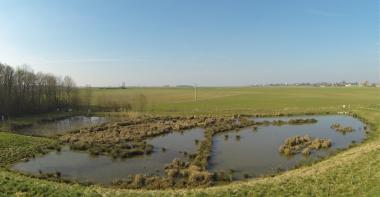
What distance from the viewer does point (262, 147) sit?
101ft

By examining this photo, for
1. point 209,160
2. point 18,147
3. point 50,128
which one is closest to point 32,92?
point 50,128

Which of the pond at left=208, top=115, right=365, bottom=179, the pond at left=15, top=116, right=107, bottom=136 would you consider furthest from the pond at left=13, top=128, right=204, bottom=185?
the pond at left=15, top=116, right=107, bottom=136

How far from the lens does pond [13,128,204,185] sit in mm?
22047

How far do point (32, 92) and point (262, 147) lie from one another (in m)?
53.4

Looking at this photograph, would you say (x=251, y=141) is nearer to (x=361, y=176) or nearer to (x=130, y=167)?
(x=130, y=167)

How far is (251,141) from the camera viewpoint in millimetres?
34312

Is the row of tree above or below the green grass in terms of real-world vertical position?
above

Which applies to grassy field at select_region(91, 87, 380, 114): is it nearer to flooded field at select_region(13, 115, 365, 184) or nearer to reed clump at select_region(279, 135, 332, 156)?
flooded field at select_region(13, 115, 365, 184)

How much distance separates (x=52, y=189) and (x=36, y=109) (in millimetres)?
56552

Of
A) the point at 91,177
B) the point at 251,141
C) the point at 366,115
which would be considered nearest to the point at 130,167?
the point at 91,177

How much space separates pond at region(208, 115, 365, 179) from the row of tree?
139 feet

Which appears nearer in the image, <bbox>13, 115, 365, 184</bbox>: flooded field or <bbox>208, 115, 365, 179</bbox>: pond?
<bbox>13, 115, 365, 184</bbox>: flooded field

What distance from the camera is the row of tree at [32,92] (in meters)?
59.3

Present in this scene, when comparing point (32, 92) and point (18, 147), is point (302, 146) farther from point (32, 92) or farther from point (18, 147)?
point (32, 92)
